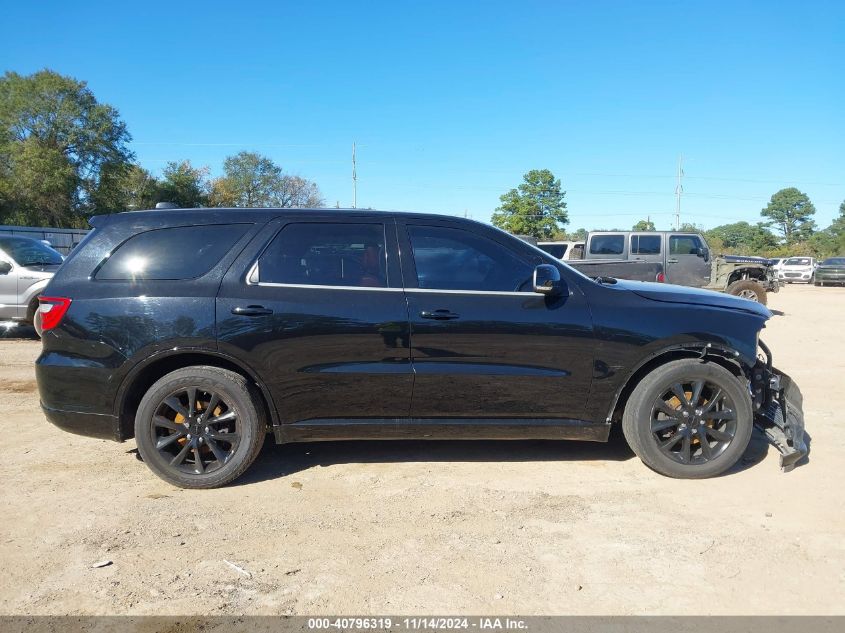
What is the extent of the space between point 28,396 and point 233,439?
3.50 meters

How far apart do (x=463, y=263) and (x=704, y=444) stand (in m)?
2.00

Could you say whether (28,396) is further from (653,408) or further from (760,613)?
(760,613)

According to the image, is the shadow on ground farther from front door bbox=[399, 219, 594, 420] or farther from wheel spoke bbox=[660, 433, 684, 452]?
front door bbox=[399, 219, 594, 420]

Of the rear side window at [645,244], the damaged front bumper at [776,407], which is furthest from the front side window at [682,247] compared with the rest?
the damaged front bumper at [776,407]

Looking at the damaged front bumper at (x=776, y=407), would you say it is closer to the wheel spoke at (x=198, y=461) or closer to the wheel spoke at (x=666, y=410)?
the wheel spoke at (x=666, y=410)

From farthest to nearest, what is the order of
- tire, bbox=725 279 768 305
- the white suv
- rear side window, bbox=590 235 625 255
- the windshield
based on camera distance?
the white suv < rear side window, bbox=590 235 625 255 < tire, bbox=725 279 768 305 < the windshield

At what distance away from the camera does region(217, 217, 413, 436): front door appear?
3.60 meters

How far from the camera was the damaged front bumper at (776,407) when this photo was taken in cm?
391

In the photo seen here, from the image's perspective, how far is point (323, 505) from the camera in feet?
11.4

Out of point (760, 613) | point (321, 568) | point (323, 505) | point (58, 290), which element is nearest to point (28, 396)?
point (58, 290)

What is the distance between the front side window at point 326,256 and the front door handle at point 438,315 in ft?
1.09

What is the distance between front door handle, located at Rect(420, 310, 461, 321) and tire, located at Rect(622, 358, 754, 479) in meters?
1.33

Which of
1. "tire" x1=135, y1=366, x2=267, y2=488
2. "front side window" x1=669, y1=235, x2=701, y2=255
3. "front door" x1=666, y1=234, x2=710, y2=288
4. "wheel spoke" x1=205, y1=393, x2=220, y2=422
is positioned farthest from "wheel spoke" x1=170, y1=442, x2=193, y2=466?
"front side window" x1=669, y1=235, x2=701, y2=255

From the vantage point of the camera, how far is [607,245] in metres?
14.4
